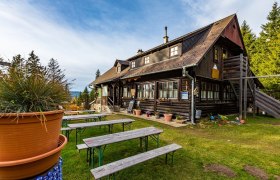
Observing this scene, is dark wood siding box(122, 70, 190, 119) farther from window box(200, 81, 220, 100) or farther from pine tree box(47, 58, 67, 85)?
pine tree box(47, 58, 67, 85)

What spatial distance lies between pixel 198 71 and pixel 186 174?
7.20 m

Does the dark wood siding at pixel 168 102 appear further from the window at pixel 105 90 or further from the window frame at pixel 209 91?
the window at pixel 105 90

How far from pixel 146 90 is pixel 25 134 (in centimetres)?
1178

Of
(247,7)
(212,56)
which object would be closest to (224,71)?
(212,56)

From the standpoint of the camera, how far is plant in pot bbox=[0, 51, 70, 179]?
1.29 meters

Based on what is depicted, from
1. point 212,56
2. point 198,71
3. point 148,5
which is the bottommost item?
point 198,71

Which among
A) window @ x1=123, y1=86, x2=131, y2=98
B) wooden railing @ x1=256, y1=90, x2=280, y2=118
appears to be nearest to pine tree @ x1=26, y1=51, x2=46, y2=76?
window @ x1=123, y1=86, x2=131, y2=98

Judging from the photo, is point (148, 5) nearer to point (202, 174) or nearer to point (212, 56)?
point (212, 56)

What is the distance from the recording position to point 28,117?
137 centimetres

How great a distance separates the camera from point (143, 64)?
48.2 ft

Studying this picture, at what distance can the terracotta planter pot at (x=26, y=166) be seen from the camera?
1.23 metres

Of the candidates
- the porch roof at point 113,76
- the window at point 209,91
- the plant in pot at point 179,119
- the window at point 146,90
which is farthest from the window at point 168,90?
the porch roof at point 113,76

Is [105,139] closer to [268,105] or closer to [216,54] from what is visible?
[216,54]

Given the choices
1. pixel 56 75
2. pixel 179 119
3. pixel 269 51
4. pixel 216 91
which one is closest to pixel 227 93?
pixel 216 91
